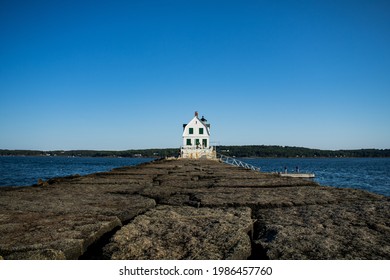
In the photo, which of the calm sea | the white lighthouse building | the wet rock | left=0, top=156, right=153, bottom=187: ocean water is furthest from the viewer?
the white lighthouse building

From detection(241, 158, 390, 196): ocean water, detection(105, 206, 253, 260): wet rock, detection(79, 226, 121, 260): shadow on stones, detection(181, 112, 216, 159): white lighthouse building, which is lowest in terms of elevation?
detection(241, 158, 390, 196): ocean water

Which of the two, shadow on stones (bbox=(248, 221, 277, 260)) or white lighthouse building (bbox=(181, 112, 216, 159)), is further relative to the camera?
white lighthouse building (bbox=(181, 112, 216, 159))

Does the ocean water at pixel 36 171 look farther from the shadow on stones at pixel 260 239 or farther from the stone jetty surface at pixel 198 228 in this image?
the shadow on stones at pixel 260 239

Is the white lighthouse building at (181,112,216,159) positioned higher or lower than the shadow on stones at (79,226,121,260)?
higher

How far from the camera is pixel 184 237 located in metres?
1.42

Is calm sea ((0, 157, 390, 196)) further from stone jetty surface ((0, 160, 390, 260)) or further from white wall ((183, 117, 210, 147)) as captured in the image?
stone jetty surface ((0, 160, 390, 260))

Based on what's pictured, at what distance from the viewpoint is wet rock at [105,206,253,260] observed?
1.24 meters

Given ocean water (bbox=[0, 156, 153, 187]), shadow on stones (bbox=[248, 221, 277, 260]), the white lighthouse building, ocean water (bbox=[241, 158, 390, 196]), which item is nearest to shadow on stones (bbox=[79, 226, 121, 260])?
shadow on stones (bbox=[248, 221, 277, 260])

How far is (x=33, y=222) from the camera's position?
66.5 inches

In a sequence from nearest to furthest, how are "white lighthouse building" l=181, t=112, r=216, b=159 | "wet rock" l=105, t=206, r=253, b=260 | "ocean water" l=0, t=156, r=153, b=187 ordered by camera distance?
"wet rock" l=105, t=206, r=253, b=260 < "ocean water" l=0, t=156, r=153, b=187 < "white lighthouse building" l=181, t=112, r=216, b=159

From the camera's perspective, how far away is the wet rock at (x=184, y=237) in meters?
1.24

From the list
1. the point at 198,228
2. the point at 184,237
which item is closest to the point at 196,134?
the point at 198,228

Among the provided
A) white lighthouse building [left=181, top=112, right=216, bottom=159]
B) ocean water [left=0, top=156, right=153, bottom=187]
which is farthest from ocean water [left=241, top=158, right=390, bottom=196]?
ocean water [left=0, top=156, right=153, bottom=187]
